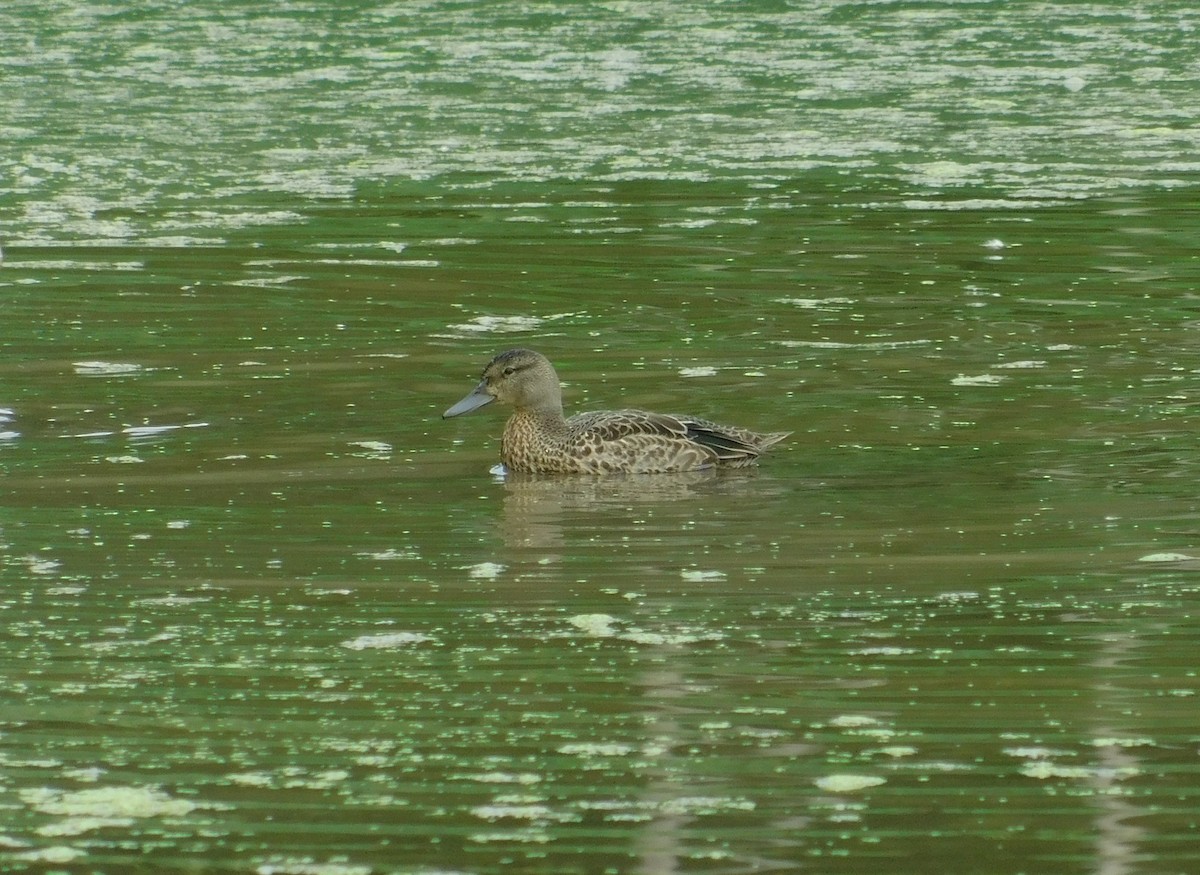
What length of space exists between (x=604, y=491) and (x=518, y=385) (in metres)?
0.78

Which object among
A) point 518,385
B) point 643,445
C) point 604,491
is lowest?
point 604,491

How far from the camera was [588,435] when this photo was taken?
31.3 ft

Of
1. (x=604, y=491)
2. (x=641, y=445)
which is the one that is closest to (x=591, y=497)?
(x=604, y=491)

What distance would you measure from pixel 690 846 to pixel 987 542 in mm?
2925

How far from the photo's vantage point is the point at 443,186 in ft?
53.4

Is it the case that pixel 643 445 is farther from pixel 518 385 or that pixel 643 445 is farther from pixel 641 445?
pixel 518 385

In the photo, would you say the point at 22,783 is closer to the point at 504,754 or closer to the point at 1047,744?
the point at 504,754

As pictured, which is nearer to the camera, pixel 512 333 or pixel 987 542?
pixel 987 542

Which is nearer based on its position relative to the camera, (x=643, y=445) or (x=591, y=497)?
(x=591, y=497)

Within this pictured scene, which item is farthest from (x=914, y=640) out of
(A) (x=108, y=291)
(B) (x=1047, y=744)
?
(A) (x=108, y=291)

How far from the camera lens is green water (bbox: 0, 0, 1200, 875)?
18.2 ft

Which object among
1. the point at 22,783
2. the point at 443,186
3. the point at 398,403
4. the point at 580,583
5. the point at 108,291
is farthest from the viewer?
the point at 443,186

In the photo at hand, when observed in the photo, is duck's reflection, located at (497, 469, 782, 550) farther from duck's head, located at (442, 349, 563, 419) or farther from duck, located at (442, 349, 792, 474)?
duck's head, located at (442, 349, 563, 419)

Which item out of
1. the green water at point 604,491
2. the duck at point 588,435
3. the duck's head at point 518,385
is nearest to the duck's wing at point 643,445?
the duck at point 588,435
